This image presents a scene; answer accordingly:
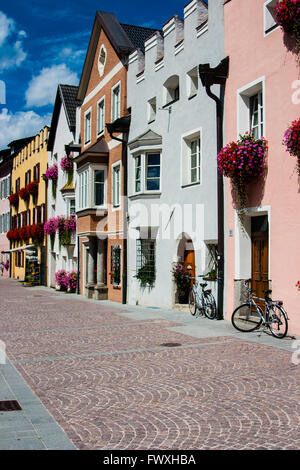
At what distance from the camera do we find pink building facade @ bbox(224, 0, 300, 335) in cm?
1141

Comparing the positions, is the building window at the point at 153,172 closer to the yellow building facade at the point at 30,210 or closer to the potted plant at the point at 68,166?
the potted plant at the point at 68,166

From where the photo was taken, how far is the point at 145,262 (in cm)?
1966

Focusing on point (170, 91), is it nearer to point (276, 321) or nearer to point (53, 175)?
point (276, 321)

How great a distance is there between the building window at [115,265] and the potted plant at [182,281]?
5132 mm

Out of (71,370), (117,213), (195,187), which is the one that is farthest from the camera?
(117,213)

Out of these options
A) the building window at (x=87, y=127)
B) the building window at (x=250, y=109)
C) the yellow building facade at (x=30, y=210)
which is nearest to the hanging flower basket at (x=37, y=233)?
the yellow building facade at (x=30, y=210)

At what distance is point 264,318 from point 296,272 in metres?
1.19

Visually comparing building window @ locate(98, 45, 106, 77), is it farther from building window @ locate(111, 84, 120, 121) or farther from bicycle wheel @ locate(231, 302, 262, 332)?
bicycle wheel @ locate(231, 302, 262, 332)

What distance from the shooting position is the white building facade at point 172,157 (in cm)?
1538

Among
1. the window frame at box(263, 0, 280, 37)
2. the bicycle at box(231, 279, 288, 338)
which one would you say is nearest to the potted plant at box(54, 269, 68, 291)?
the bicycle at box(231, 279, 288, 338)

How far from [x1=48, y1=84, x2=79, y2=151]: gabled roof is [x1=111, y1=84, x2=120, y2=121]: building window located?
26.9ft

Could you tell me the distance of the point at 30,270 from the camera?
3803cm
